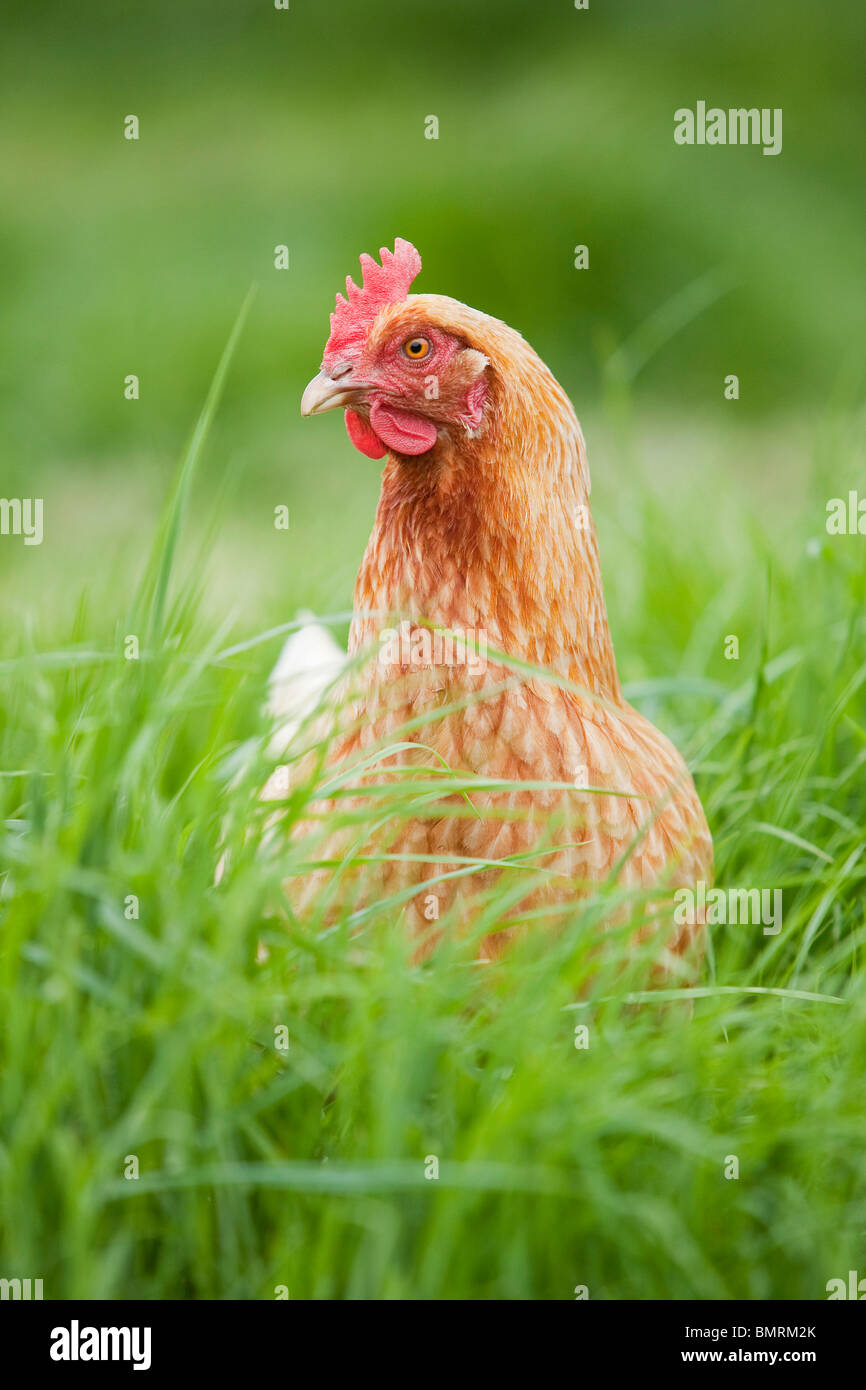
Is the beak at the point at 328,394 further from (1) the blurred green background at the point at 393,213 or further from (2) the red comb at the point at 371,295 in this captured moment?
(1) the blurred green background at the point at 393,213

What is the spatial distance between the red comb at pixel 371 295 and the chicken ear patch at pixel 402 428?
0.43 feet

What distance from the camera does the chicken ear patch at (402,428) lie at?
5.25 feet

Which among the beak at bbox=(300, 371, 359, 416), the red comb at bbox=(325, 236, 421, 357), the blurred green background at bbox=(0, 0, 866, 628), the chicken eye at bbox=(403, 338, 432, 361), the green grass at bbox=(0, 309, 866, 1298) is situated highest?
the blurred green background at bbox=(0, 0, 866, 628)

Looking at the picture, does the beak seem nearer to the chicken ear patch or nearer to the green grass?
the chicken ear patch

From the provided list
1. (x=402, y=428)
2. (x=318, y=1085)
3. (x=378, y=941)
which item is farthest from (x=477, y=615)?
(x=318, y=1085)

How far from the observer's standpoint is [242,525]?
4.53 metres

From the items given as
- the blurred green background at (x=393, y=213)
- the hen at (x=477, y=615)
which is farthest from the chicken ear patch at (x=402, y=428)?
the blurred green background at (x=393, y=213)

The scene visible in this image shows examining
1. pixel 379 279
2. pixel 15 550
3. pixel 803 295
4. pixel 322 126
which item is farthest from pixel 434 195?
pixel 379 279

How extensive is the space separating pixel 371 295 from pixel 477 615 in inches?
16.3

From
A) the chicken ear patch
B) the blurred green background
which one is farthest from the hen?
the blurred green background

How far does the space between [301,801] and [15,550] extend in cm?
256

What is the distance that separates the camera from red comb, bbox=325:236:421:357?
66.8 inches

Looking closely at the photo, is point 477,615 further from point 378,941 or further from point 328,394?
point 378,941

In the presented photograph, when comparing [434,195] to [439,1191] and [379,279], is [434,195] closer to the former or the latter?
[379,279]
